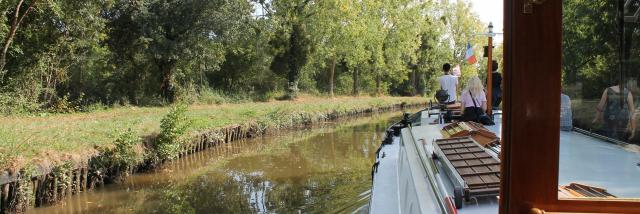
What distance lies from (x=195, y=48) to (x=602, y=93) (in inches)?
840

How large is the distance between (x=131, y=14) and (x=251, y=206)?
14383mm

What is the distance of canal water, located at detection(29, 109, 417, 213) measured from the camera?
837 cm

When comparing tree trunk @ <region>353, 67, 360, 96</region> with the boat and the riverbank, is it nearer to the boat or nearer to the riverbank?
the riverbank

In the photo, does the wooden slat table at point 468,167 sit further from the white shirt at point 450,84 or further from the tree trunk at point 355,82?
the tree trunk at point 355,82

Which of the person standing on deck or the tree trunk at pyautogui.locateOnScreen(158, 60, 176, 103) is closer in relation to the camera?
the person standing on deck

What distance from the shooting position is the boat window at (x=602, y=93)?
5.85 ft

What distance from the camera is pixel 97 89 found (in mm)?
21391

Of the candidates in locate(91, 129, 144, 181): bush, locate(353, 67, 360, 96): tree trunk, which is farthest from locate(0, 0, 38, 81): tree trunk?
locate(353, 67, 360, 96): tree trunk

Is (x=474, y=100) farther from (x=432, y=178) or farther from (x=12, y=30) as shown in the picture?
(x=12, y=30)

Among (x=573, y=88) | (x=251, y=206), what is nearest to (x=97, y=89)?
(x=251, y=206)

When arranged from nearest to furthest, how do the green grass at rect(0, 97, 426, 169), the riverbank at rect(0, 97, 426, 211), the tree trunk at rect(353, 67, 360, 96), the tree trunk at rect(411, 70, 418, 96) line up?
the riverbank at rect(0, 97, 426, 211) → the green grass at rect(0, 97, 426, 169) → the tree trunk at rect(353, 67, 360, 96) → the tree trunk at rect(411, 70, 418, 96)

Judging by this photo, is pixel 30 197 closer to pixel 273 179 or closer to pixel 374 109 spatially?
pixel 273 179

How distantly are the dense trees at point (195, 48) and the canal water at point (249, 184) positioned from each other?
23.5 ft

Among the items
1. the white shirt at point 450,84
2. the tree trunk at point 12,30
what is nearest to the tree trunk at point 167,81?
the tree trunk at point 12,30
